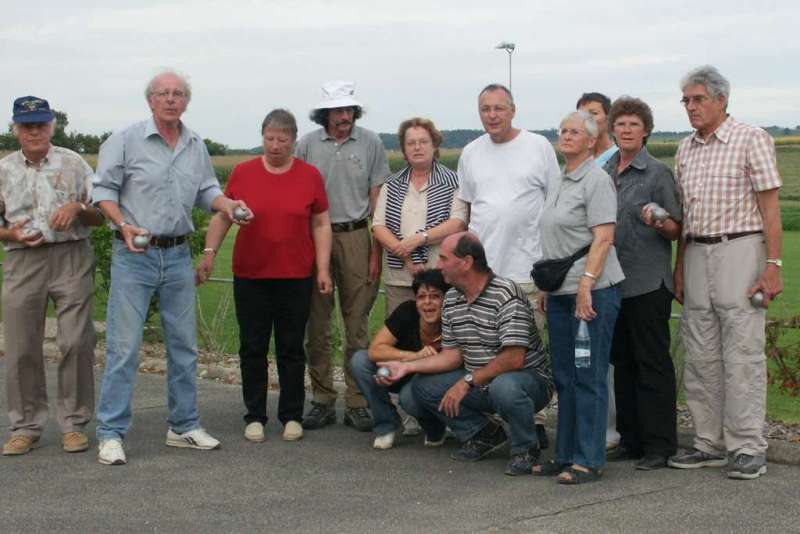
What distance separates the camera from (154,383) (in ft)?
34.8

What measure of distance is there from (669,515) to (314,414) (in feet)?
10.0

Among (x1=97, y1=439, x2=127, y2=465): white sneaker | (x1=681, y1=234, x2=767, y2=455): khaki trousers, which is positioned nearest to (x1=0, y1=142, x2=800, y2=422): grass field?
(x1=681, y1=234, x2=767, y2=455): khaki trousers

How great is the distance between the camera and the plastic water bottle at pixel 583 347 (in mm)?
6875

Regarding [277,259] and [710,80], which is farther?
[277,259]

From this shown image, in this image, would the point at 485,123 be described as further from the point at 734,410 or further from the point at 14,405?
the point at 14,405

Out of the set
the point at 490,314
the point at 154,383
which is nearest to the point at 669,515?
the point at 490,314

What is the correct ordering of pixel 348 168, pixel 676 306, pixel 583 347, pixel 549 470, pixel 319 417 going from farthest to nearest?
pixel 676 306, pixel 319 417, pixel 348 168, pixel 549 470, pixel 583 347

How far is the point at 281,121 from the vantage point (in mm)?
8070

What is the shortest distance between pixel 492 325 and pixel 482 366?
0.26m

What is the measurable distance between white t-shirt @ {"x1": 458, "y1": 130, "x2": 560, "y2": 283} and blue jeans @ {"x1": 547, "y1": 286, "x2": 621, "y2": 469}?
74cm

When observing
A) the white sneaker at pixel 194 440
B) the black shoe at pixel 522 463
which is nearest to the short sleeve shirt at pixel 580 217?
the black shoe at pixel 522 463

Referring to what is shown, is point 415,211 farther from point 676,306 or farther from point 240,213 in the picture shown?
point 676,306

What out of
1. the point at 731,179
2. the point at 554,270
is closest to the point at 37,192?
the point at 554,270

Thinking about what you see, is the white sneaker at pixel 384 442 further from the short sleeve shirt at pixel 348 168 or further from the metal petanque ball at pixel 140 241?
the metal petanque ball at pixel 140 241
